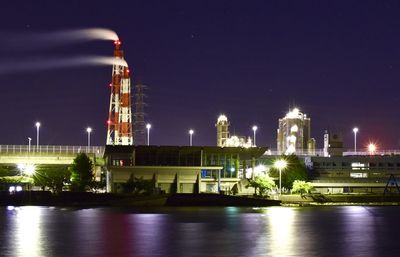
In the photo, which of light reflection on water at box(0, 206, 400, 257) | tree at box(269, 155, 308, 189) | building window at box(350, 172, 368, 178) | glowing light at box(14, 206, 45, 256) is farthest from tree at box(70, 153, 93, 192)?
building window at box(350, 172, 368, 178)

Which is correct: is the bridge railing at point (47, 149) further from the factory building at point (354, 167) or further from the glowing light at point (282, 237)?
the glowing light at point (282, 237)

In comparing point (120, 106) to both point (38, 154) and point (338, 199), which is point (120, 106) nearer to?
point (38, 154)

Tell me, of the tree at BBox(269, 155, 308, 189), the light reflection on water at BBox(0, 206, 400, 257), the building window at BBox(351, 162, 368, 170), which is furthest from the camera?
the building window at BBox(351, 162, 368, 170)

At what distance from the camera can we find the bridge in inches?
4542

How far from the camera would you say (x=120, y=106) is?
114 meters

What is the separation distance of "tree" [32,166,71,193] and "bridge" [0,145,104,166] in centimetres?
252

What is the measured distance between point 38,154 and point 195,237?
85538 mm

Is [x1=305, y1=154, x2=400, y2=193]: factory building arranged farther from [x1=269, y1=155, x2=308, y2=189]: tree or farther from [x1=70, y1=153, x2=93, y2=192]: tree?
[x1=70, y1=153, x2=93, y2=192]: tree

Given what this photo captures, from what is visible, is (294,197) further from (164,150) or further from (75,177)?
(75,177)

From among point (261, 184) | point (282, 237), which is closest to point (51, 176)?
point (261, 184)

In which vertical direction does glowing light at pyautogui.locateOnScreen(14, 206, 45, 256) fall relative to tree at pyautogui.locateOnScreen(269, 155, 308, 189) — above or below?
below

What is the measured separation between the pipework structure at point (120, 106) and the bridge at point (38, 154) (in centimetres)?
778

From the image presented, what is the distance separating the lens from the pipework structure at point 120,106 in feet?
371

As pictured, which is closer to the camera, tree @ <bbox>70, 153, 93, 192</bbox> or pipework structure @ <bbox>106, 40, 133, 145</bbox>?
tree @ <bbox>70, 153, 93, 192</bbox>
